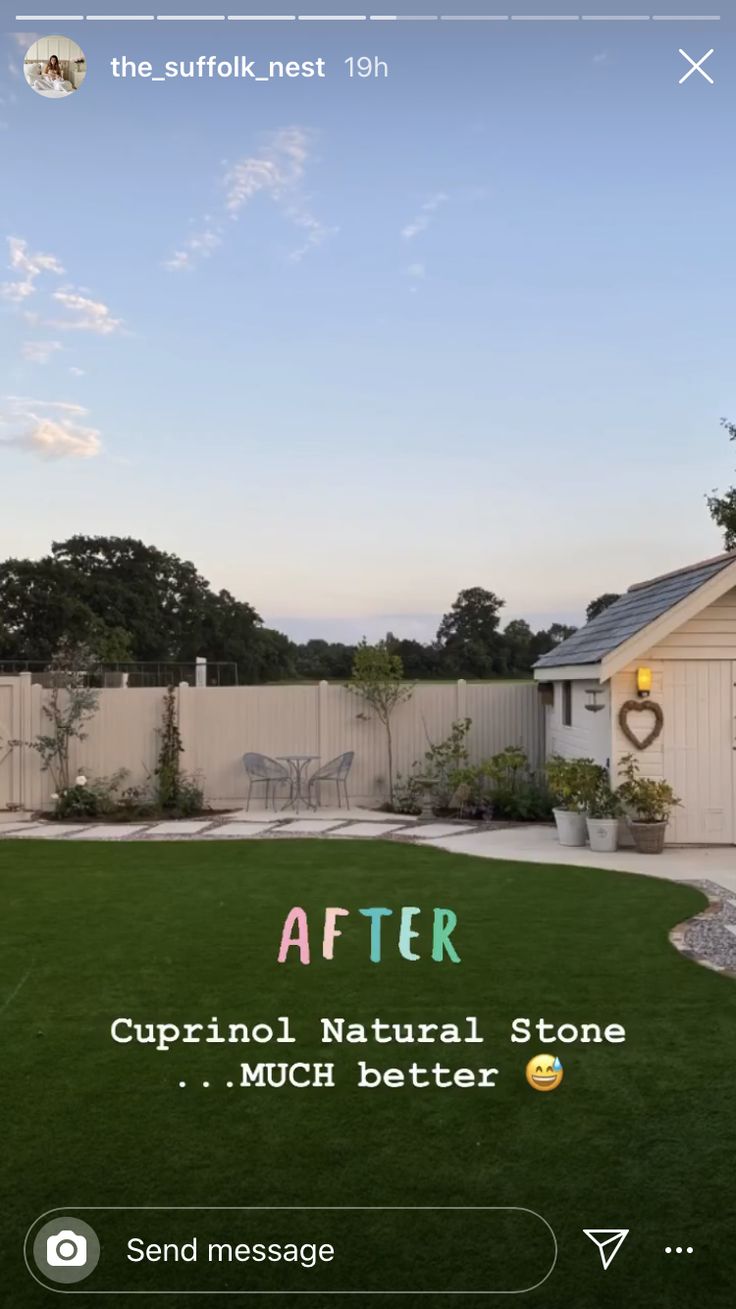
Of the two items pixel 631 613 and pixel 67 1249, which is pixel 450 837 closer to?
pixel 631 613

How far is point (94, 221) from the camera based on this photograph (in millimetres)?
3297

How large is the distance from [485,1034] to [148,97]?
3.60m

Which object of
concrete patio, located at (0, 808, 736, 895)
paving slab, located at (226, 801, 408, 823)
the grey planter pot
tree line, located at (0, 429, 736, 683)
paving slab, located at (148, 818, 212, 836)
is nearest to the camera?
concrete patio, located at (0, 808, 736, 895)

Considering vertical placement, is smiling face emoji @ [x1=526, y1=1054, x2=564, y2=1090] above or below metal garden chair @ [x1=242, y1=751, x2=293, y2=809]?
below

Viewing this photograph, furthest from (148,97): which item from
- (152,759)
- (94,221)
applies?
(152,759)

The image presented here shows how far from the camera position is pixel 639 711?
29.0ft

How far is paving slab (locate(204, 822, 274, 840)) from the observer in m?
9.56

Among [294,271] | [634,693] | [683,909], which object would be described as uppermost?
[294,271]

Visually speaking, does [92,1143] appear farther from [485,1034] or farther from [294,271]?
[294,271]

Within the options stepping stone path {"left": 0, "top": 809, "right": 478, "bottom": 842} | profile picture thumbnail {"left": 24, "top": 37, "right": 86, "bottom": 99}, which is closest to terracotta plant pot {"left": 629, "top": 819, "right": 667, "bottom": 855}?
stepping stone path {"left": 0, "top": 809, "right": 478, "bottom": 842}

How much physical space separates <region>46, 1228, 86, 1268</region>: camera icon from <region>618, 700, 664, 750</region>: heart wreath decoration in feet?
24.4

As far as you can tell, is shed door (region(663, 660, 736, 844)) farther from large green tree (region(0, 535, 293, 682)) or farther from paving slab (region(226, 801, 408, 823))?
large green tree (region(0, 535, 293, 682))

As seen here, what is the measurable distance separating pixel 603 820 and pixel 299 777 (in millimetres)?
4286

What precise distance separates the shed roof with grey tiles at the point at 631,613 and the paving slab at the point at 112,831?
4.91 m
